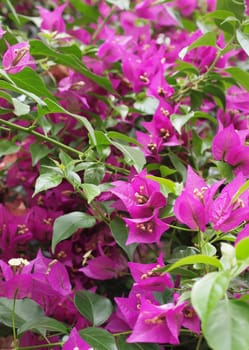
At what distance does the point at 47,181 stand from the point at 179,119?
24 cm

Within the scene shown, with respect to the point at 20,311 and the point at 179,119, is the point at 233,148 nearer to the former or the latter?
the point at 179,119

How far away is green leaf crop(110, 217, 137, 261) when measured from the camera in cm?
71

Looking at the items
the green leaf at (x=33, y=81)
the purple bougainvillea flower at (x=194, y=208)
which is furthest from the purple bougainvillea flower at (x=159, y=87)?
the purple bougainvillea flower at (x=194, y=208)

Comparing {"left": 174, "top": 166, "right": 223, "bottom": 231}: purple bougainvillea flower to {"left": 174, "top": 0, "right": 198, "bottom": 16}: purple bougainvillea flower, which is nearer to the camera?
{"left": 174, "top": 166, "right": 223, "bottom": 231}: purple bougainvillea flower

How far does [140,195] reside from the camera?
671 millimetres

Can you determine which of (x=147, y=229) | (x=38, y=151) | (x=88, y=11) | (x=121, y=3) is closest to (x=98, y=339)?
(x=147, y=229)

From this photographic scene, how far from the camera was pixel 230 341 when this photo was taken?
1.46 feet

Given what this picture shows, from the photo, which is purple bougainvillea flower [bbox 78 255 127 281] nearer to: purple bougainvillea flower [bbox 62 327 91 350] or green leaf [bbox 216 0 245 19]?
purple bougainvillea flower [bbox 62 327 91 350]

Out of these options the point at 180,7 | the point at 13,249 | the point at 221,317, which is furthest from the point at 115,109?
the point at 180,7

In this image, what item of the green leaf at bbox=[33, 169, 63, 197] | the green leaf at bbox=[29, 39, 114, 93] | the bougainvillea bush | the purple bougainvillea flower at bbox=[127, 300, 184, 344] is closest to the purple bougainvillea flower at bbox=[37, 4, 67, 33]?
the bougainvillea bush

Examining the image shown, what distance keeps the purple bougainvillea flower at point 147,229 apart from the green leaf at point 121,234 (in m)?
0.05

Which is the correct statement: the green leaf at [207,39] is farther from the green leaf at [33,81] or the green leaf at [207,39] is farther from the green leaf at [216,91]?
the green leaf at [33,81]

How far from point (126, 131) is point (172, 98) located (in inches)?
4.3

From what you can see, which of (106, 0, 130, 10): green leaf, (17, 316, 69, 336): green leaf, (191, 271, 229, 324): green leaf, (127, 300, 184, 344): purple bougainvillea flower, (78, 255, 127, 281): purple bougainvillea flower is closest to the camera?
(191, 271, 229, 324): green leaf
